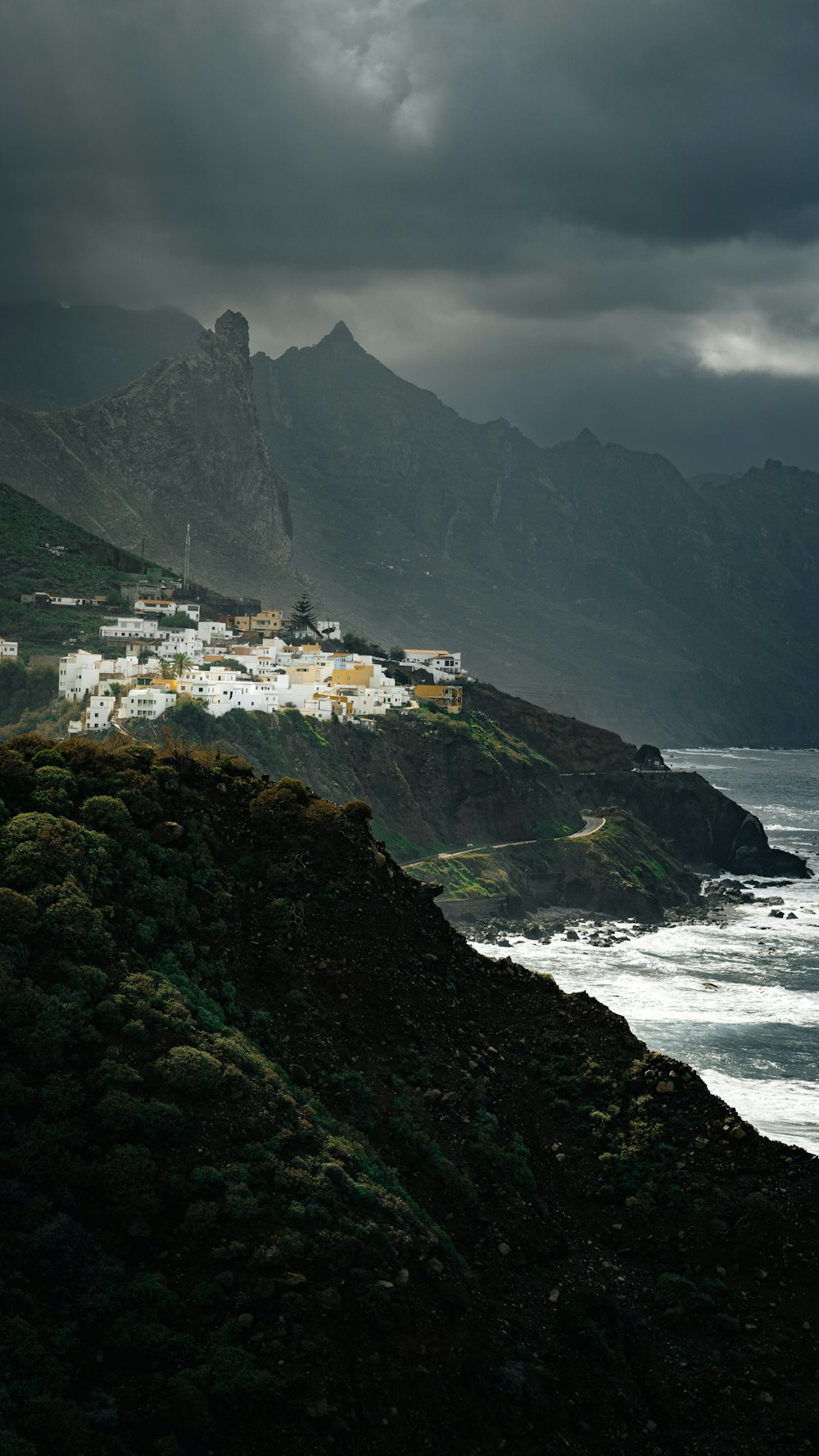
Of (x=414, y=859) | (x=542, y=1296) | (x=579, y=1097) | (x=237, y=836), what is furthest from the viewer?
(x=414, y=859)

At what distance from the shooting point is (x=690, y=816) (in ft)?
423

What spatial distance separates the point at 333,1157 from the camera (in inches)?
819

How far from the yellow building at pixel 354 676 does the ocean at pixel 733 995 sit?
44.0 meters

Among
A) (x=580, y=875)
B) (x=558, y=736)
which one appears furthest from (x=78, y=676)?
(x=558, y=736)

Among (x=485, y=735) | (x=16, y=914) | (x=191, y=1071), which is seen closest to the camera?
(x=191, y=1071)

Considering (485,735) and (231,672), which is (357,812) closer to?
(231,672)

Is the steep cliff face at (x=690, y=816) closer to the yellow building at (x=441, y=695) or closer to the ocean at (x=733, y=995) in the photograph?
the yellow building at (x=441, y=695)

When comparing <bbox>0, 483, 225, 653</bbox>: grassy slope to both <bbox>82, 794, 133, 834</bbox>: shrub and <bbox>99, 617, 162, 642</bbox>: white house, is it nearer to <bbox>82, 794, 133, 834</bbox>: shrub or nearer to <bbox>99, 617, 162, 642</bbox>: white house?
<bbox>99, 617, 162, 642</bbox>: white house

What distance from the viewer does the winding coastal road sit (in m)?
99.7

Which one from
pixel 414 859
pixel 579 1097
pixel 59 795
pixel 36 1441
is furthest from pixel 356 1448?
pixel 414 859

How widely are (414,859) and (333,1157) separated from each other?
77834 mm

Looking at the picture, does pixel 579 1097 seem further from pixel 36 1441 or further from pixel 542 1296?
pixel 36 1441

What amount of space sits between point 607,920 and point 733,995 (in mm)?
25237

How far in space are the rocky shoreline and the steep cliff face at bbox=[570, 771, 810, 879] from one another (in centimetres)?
1444
